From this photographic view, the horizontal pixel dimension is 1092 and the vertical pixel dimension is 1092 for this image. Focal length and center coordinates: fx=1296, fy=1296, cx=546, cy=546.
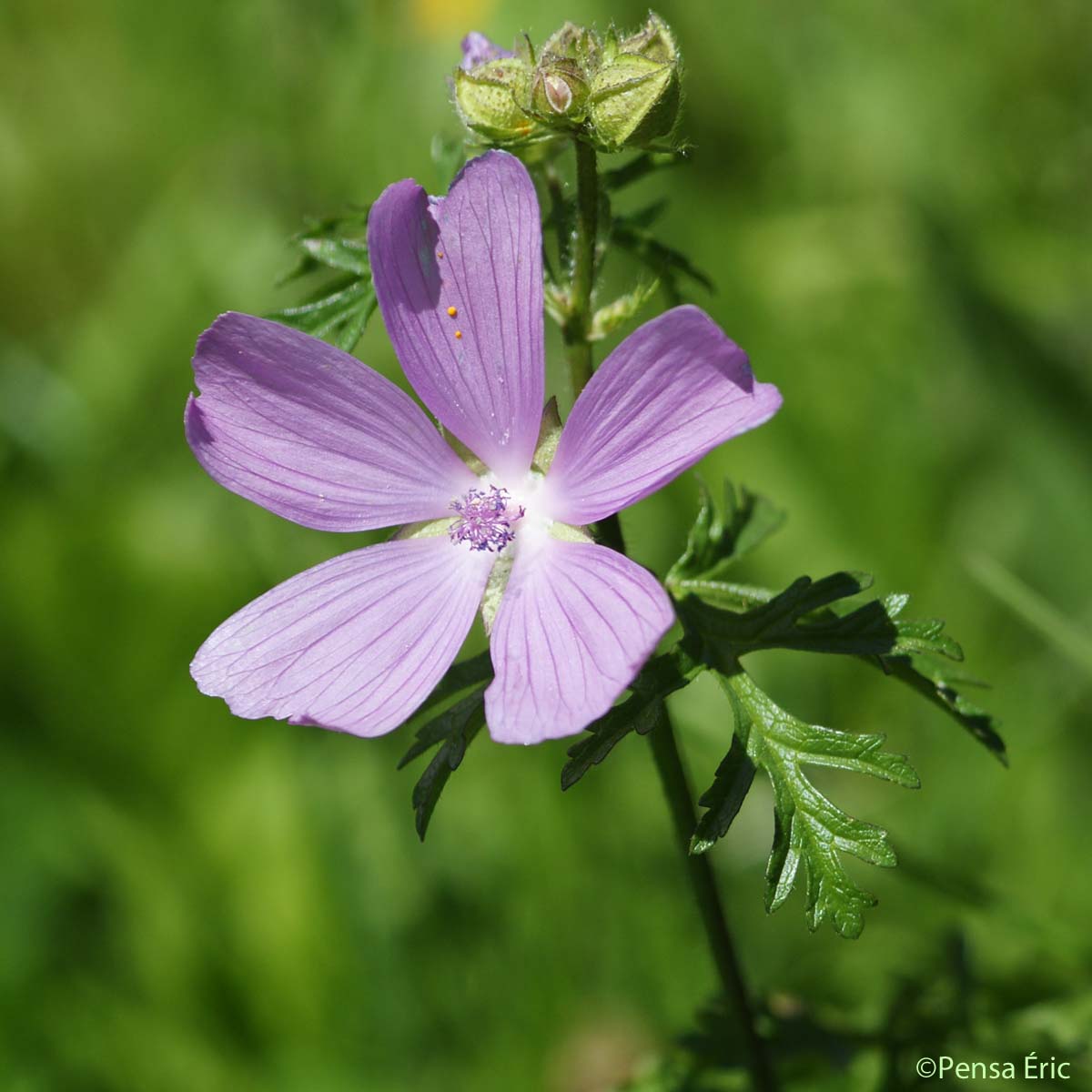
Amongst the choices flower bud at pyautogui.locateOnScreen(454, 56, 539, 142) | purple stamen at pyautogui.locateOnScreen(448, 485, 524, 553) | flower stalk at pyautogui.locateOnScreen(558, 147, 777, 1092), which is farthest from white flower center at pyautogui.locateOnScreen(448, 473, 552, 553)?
flower bud at pyautogui.locateOnScreen(454, 56, 539, 142)

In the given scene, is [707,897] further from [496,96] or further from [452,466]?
[496,96]

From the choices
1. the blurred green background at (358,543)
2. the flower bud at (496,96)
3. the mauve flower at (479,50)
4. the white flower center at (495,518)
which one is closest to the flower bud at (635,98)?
the flower bud at (496,96)

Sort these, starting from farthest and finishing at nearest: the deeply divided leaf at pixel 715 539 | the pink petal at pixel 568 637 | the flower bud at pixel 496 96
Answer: the deeply divided leaf at pixel 715 539
the flower bud at pixel 496 96
the pink petal at pixel 568 637

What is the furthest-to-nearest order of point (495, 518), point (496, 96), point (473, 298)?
point (495, 518), point (473, 298), point (496, 96)

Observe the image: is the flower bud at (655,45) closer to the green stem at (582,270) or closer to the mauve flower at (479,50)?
the green stem at (582,270)

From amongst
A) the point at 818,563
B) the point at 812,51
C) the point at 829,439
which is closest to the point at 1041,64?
the point at 812,51

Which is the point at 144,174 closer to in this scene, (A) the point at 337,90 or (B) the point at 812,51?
(A) the point at 337,90

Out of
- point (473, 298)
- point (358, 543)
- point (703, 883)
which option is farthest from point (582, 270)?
point (358, 543)
